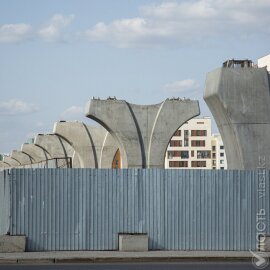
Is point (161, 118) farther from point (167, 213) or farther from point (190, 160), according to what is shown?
point (190, 160)

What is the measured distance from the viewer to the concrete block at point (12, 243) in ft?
71.2

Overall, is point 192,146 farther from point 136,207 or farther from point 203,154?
point 136,207

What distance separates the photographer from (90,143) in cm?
6175

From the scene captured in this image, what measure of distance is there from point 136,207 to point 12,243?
12.3ft

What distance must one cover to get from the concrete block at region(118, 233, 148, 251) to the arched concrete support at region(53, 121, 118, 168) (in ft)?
128

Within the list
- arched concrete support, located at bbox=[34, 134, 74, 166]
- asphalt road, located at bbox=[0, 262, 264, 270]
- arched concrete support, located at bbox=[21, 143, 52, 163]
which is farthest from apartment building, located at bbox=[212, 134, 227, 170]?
asphalt road, located at bbox=[0, 262, 264, 270]

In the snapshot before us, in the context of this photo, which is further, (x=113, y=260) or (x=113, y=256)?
(x=113, y=256)

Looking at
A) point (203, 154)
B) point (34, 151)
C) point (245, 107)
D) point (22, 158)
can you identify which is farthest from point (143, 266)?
point (203, 154)

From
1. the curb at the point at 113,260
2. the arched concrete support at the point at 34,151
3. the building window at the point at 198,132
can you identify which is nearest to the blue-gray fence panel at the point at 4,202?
the curb at the point at 113,260

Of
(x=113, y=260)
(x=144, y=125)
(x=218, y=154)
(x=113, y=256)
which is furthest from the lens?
(x=218, y=154)

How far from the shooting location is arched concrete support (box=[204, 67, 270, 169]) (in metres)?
25.7

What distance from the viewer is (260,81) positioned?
2570 cm

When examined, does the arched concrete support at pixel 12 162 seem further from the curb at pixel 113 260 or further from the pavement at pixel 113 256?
the curb at pixel 113 260

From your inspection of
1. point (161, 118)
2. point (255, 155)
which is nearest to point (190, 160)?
point (161, 118)
